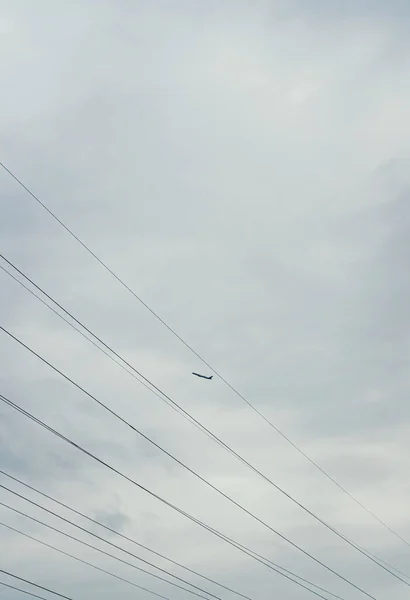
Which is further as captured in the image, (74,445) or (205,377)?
(205,377)

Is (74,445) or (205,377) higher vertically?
(205,377)
